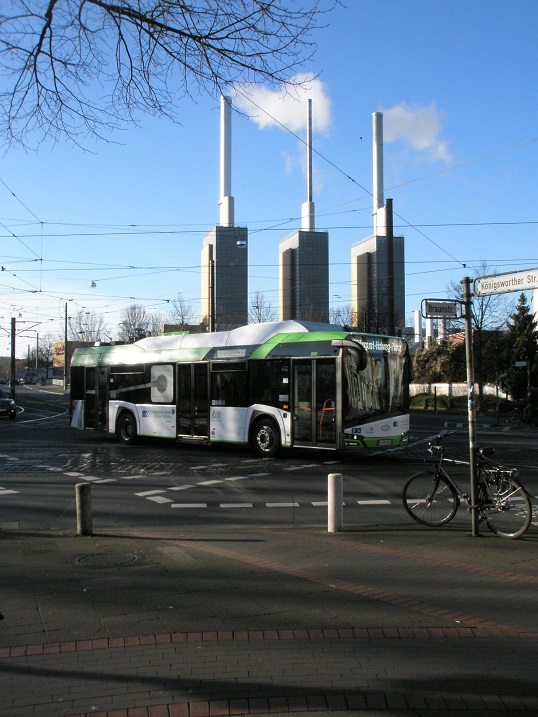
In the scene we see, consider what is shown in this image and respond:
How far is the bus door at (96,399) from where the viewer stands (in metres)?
22.9

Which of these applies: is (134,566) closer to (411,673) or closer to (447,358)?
(411,673)

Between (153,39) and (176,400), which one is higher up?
(153,39)

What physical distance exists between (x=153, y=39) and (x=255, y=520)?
6.75 meters

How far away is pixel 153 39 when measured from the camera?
720 centimetres

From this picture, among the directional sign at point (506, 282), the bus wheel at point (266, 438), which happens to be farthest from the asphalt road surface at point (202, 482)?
the directional sign at point (506, 282)

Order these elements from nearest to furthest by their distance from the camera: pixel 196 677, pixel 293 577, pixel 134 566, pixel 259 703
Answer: pixel 259 703
pixel 196 677
pixel 293 577
pixel 134 566

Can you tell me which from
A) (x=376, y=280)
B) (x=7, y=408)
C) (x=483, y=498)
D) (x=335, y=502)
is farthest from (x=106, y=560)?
(x=376, y=280)

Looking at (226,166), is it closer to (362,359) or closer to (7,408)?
(7,408)

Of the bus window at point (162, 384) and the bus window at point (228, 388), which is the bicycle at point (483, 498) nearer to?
the bus window at point (228, 388)

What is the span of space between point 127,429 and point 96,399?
5.83ft

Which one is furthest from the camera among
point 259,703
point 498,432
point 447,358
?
point 447,358

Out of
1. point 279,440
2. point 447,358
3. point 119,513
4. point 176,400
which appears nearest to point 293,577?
point 119,513

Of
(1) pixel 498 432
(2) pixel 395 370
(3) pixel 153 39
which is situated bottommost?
(1) pixel 498 432

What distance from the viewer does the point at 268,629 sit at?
5.13 meters
